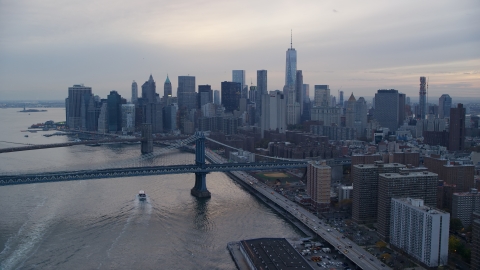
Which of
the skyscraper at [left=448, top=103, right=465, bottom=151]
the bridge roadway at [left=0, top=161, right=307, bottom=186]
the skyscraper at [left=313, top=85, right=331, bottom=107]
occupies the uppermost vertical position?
the skyscraper at [left=313, top=85, right=331, bottom=107]

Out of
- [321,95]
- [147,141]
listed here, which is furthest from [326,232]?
[321,95]

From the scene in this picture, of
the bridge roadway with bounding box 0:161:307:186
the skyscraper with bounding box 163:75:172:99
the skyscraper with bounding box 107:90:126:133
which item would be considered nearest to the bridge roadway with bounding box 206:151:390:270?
the bridge roadway with bounding box 0:161:307:186

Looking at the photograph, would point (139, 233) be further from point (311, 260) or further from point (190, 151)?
point (190, 151)

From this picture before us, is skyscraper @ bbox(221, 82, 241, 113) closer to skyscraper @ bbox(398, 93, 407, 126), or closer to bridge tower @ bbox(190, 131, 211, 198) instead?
skyscraper @ bbox(398, 93, 407, 126)

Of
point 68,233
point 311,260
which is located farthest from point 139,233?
point 311,260

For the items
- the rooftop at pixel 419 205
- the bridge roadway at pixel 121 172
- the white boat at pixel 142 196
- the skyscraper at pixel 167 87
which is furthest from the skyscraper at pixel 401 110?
the rooftop at pixel 419 205

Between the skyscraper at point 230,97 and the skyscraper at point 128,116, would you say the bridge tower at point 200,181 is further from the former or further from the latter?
the skyscraper at point 230,97
